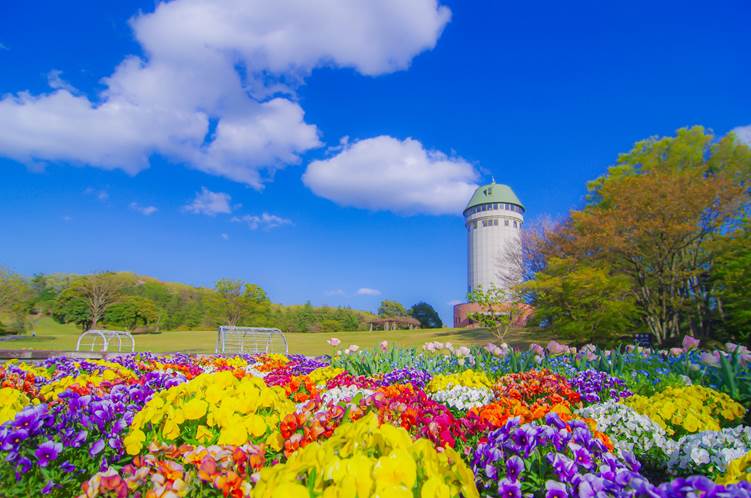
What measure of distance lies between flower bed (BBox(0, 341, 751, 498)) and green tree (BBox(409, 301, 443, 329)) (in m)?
47.9

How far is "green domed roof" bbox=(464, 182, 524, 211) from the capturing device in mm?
45375

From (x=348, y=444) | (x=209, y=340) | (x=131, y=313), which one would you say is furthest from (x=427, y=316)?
(x=348, y=444)

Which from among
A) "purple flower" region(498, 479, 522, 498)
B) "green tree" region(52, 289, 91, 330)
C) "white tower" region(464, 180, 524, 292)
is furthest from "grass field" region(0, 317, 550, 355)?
"purple flower" region(498, 479, 522, 498)

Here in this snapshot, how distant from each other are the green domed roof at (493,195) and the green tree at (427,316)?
12.7 m

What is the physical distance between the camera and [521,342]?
25250 millimetres

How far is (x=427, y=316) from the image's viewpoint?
5197 centimetres

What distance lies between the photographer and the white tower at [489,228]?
43.7 meters

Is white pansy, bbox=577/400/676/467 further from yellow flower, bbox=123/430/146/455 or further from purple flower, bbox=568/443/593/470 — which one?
yellow flower, bbox=123/430/146/455

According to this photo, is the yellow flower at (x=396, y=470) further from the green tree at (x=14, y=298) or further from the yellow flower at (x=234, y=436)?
the green tree at (x=14, y=298)

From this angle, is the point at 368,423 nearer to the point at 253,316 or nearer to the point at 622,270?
the point at 622,270

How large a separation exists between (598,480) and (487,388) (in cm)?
304

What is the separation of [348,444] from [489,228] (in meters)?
45.0

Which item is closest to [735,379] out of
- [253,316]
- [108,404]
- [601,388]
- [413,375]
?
[601,388]

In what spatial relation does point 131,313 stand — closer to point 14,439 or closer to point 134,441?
point 14,439
